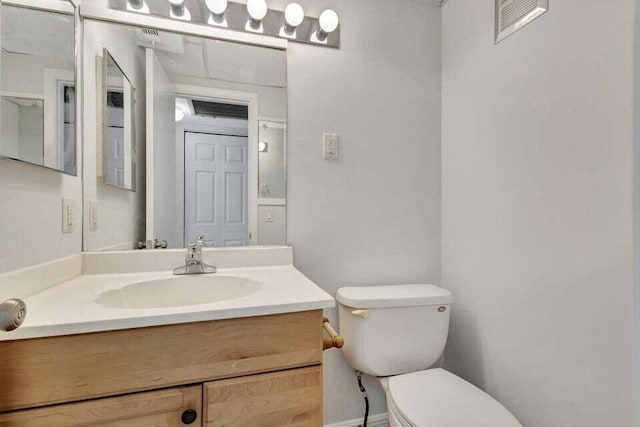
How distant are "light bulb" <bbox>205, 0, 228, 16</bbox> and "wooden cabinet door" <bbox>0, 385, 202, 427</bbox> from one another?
1321 millimetres

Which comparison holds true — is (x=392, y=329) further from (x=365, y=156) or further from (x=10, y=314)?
(x=10, y=314)

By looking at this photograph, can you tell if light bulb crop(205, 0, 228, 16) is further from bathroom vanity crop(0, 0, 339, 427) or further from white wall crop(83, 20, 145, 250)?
white wall crop(83, 20, 145, 250)

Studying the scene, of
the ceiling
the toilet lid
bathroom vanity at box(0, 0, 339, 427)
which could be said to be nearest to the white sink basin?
bathroom vanity at box(0, 0, 339, 427)

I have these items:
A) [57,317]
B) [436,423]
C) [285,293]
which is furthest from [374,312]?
[57,317]

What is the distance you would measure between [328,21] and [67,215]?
1.24 metres

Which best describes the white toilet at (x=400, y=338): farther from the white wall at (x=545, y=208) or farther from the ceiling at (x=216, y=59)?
the ceiling at (x=216, y=59)

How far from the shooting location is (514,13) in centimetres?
120

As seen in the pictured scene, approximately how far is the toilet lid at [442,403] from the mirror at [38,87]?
1297mm

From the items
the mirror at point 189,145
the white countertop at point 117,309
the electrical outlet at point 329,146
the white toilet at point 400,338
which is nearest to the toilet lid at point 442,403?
the white toilet at point 400,338

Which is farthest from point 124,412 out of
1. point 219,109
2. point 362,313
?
point 219,109

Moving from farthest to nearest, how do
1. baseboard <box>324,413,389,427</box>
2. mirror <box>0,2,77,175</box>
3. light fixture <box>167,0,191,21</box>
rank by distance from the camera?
baseboard <box>324,413,389,427</box>, light fixture <box>167,0,191,21</box>, mirror <box>0,2,77,175</box>

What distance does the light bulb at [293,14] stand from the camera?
130 cm

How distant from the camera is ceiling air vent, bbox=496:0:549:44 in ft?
3.63

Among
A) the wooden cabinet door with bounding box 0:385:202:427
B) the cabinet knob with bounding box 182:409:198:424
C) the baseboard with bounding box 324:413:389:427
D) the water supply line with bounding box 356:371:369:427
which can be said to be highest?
the wooden cabinet door with bounding box 0:385:202:427
